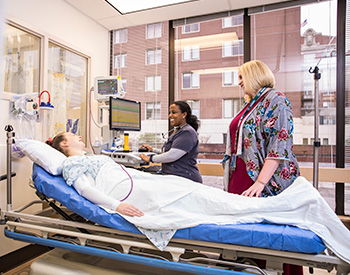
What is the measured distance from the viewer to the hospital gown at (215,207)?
1129 millimetres

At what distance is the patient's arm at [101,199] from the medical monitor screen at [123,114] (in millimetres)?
1006

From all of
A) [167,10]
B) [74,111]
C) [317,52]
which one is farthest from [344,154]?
[74,111]

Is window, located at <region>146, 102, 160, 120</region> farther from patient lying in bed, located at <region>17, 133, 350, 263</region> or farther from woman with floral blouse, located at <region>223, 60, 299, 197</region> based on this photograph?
woman with floral blouse, located at <region>223, 60, 299, 197</region>

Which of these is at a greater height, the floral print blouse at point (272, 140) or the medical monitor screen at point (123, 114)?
the medical monitor screen at point (123, 114)

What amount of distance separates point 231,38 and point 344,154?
70.4 inches

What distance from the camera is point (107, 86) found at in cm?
280

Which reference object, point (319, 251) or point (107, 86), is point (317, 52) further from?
point (319, 251)

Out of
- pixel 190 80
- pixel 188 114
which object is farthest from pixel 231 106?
pixel 188 114

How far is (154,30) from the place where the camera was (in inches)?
136

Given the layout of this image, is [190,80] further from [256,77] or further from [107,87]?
[256,77]

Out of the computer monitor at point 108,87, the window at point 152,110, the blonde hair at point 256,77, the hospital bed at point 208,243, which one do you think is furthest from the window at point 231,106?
the hospital bed at point 208,243

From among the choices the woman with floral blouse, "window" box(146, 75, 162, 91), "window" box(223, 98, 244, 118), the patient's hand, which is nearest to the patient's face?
the patient's hand

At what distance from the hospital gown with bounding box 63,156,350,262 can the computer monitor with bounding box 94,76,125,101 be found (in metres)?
1.24

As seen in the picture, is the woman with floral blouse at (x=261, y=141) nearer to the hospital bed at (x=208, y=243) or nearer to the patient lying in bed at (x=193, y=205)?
the patient lying in bed at (x=193, y=205)
